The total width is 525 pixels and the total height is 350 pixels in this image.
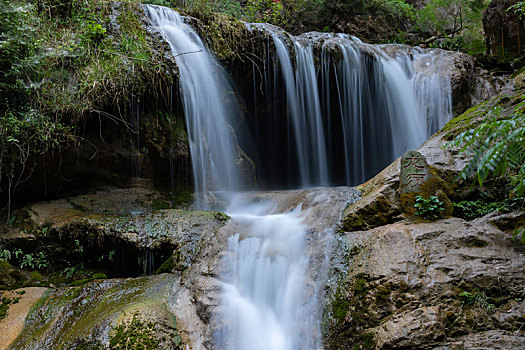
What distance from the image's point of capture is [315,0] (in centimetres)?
1316

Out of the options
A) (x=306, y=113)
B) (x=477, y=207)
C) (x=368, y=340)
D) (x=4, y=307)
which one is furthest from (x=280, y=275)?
(x=306, y=113)

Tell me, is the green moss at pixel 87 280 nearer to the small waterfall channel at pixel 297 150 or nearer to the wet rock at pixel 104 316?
the wet rock at pixel 104 316

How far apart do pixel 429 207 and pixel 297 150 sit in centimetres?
589

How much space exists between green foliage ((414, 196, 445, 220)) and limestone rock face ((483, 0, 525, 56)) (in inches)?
400

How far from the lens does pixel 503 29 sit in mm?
11242

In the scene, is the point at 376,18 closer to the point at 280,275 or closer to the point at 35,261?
the point at 280,275

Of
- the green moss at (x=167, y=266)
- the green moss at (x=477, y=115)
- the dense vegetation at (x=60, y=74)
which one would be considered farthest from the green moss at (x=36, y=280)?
the green moss at (x=477, y=115)

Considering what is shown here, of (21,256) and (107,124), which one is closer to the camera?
(21,256)

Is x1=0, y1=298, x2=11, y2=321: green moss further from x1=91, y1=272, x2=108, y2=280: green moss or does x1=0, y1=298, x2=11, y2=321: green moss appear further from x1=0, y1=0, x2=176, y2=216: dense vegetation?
x1=0, y1=0, x2=176, y2=216: dense vegetation

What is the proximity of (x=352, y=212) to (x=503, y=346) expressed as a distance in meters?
2.15

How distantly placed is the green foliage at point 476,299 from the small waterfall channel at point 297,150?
1.35 m

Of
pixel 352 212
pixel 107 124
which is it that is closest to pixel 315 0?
pixel 107 124

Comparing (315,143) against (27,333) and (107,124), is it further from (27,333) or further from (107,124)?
(27,333)

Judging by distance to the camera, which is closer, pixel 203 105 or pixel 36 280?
pixel 36 280
